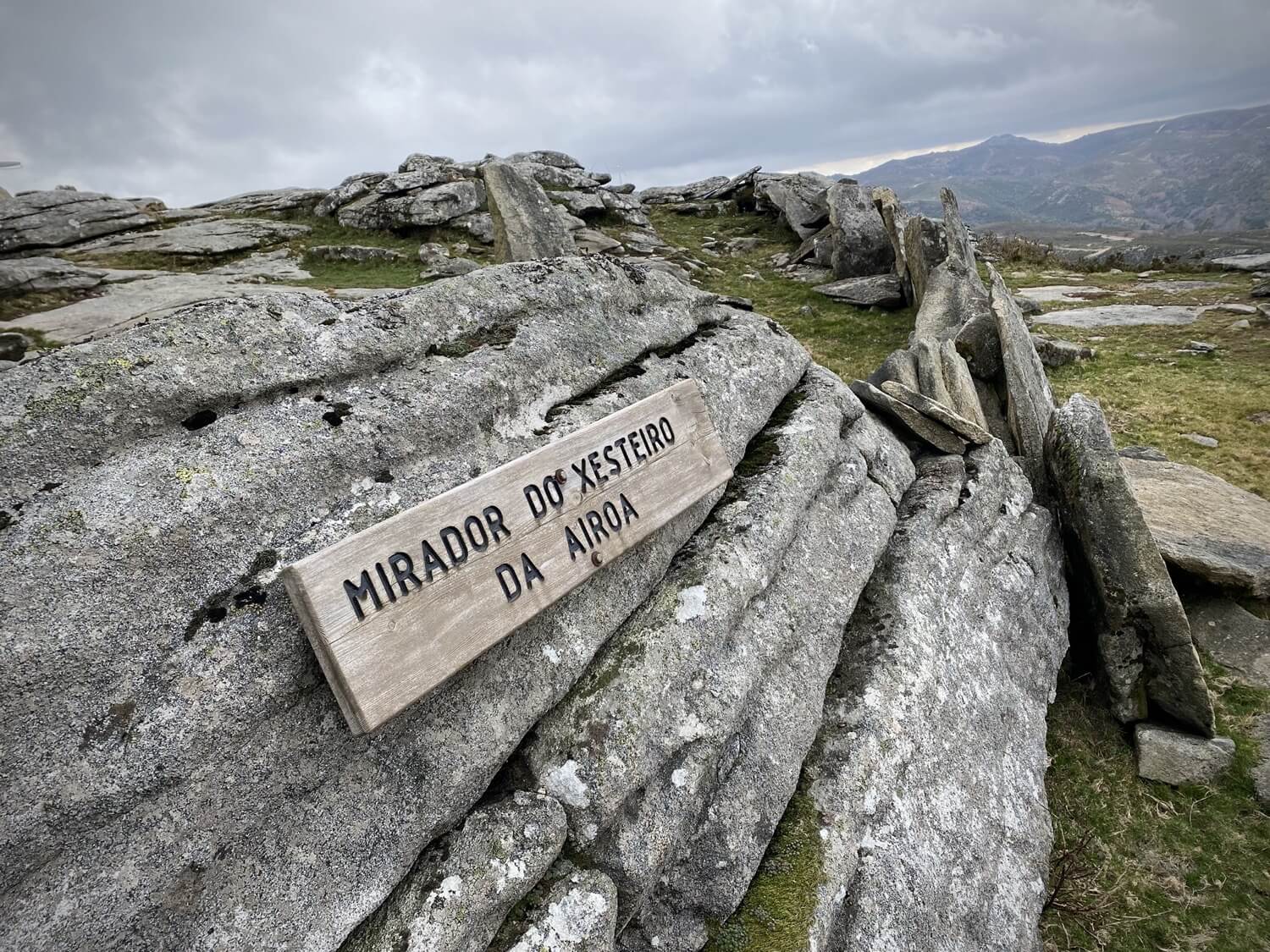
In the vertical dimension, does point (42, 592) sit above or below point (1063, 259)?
above

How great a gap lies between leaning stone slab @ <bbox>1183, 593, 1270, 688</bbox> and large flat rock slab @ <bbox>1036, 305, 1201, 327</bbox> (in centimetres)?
1846

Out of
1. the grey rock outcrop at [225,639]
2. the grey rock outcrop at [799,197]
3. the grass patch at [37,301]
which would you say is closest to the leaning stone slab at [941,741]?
the grey rock outcrop at [225,639]

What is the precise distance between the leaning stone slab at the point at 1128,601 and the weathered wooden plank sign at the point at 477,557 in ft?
24.5

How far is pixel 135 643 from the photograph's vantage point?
4.30 m

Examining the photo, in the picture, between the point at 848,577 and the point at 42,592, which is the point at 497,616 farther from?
the point at 848,577

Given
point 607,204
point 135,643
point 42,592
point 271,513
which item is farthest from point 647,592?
point 607,204

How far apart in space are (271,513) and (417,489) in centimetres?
120

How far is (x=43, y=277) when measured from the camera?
68.2 ft

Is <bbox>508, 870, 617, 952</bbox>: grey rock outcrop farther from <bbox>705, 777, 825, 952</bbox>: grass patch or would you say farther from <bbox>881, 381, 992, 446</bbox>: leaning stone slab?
<bbox>881, 381, 992, 446</bbox>: leaning stone slab

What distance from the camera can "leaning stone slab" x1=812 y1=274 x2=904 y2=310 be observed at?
24812 mm

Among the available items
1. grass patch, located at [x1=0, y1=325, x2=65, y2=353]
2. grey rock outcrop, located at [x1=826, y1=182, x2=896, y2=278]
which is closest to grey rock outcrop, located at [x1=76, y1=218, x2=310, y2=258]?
grass patch, located at [x1=0, y1=325, x2=65, y2=353]

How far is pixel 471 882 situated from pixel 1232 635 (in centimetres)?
1299

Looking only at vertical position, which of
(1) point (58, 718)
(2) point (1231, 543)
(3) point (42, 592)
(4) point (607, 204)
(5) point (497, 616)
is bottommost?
(2) point (1231, 543)

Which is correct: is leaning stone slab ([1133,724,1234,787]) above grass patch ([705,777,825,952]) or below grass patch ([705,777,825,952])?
below
